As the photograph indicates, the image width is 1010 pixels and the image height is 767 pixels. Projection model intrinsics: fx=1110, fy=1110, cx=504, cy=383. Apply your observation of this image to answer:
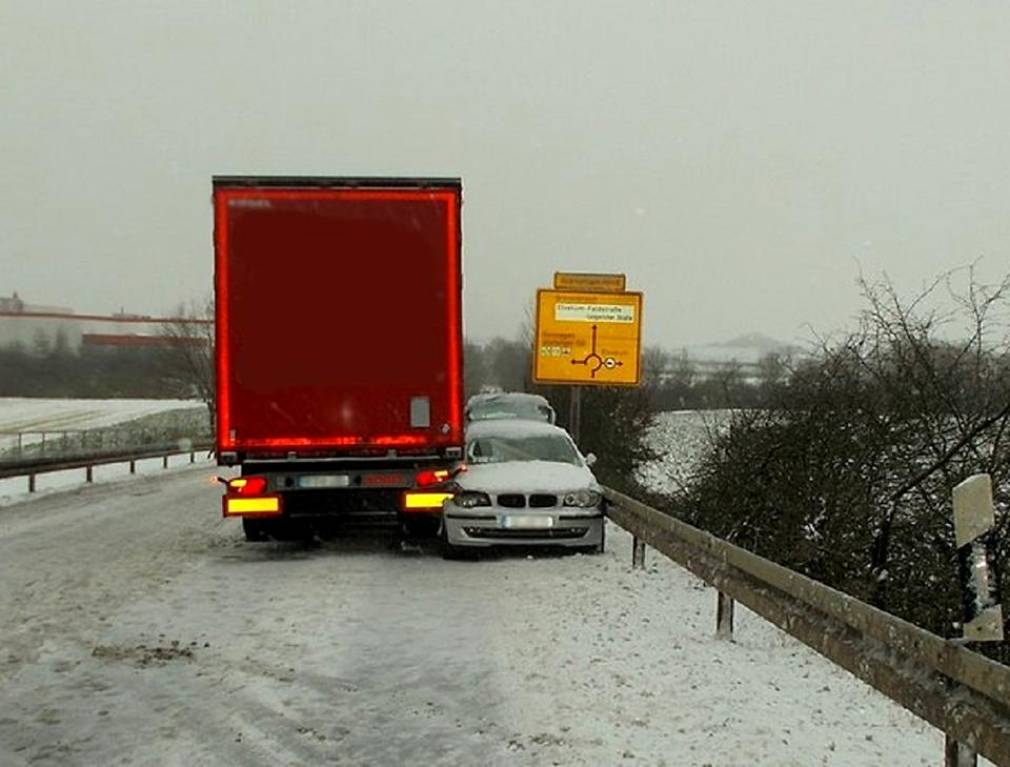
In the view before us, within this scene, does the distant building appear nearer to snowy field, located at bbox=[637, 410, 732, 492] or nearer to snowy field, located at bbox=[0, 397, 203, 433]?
snowy field, located at bbox=[0, 397, 203, 433]

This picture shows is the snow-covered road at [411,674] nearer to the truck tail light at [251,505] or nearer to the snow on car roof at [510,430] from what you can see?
the truck tail light at [251,505]

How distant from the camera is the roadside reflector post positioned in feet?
14.1

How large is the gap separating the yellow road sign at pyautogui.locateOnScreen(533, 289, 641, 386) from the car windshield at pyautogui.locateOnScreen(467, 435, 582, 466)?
39.6 ft

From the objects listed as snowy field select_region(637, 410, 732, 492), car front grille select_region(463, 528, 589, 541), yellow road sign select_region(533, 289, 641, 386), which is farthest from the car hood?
yellow road sign select_region(533, 289, 641, 386)

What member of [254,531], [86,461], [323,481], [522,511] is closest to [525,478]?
[522,511]

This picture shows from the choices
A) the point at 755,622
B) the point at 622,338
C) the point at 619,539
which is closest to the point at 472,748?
the point at 755,622

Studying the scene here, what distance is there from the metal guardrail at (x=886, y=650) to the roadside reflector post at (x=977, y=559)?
13cm

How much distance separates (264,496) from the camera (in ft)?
40.1

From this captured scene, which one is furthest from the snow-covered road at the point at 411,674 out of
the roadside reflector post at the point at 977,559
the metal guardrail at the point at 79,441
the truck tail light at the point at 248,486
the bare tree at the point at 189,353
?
the bare tree at the point at 189,353

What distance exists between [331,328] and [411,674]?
5831 mm

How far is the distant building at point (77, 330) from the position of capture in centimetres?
7200

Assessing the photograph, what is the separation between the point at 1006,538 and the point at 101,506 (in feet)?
52.1

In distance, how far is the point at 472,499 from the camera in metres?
12.1

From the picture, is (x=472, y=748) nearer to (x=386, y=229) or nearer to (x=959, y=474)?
(x=959, y=474)
